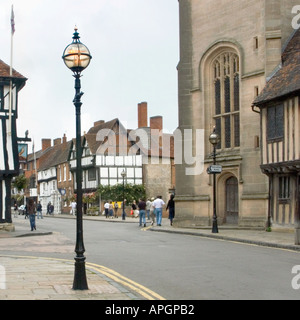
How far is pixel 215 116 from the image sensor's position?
28.3 meters

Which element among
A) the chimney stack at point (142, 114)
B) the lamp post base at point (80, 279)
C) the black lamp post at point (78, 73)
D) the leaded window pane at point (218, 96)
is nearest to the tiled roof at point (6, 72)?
the leaded window pane at point (218, 96)

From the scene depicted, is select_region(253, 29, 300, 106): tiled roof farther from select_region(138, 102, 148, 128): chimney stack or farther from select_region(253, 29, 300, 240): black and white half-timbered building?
select_region(138, 102, 148, 128): chimney stack

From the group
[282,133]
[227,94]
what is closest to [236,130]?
[227,94]

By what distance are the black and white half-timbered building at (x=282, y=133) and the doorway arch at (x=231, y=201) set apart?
3.18 meters

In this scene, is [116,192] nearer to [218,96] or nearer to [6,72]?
[218,96]

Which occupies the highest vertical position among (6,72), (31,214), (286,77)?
(6,72)

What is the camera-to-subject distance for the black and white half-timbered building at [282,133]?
2141cm

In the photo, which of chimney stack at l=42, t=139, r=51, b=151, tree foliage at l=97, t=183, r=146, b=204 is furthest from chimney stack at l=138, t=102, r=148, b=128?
chimney stack at l=42, t=139, r=51, b=151

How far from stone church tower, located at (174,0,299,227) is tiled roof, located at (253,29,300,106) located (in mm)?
425

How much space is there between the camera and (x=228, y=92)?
2791 centimetres

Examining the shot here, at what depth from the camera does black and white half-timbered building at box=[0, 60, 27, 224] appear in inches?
955

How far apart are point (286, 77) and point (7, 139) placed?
12.4 meters

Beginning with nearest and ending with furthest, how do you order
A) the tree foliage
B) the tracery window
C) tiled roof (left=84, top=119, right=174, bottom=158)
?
the tracery window < the tree foliage < tiled roof (left=84, top=119, right=174, bottom=158)
